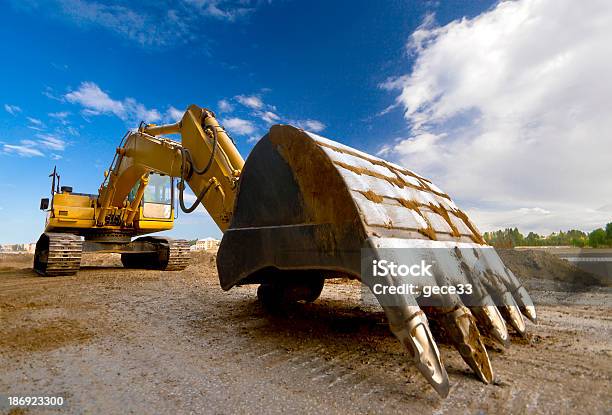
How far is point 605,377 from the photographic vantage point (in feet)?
6.59

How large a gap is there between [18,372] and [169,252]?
7135 millimetres

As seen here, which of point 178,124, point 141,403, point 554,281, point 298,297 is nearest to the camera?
point 141,403

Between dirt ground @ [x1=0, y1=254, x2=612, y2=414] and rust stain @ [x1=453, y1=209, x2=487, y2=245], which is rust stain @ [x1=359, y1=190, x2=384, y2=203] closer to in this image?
dirt ground @ [x1=0, y1=254, x2=612, y2=414]

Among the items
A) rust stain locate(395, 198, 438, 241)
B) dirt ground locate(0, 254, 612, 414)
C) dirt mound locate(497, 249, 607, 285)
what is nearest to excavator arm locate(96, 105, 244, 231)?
A: dirt ground locate(0, 254, 612, 414)

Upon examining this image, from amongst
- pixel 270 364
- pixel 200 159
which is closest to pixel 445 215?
pixel 270 364

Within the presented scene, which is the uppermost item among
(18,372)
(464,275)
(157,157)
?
(157,157)

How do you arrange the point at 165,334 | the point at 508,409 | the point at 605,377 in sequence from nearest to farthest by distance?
1. the point at 508,409
2. the point at 605,377
3. the point at 165,334

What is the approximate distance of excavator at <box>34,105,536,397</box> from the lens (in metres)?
1.97

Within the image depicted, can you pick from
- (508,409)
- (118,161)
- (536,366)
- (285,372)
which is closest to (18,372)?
(285,372)

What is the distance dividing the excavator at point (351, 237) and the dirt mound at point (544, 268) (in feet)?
19.3

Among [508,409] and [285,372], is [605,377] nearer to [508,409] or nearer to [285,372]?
[508,409]

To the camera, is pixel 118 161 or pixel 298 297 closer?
pixel 298 297

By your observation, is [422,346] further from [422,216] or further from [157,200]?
[157,200]

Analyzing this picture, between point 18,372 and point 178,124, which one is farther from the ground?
point 178,124
